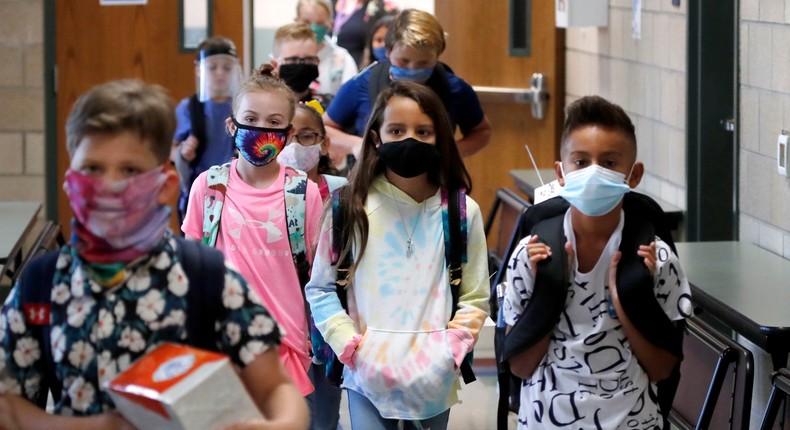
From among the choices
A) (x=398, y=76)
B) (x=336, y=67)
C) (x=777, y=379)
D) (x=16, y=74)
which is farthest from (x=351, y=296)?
(x=16, y=74)

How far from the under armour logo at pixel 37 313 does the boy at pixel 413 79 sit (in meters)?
3.11

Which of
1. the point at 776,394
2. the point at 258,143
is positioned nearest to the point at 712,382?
the point at 776,394

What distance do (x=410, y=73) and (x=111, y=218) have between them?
3299 millimetres

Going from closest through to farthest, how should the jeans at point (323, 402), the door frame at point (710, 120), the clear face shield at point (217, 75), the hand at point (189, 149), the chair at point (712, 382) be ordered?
1. the chair at point (712, 382)
2. the jeans at point (323, 402)
3. the door frame at point (710, 120)
4. the hand at point (189, 149)
5. the clear face shield at point (217, 75)

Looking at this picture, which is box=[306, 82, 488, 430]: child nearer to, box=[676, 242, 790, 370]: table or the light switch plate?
box=[676, 242, 790, 370]: table

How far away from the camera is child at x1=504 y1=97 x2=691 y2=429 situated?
2.99 metres

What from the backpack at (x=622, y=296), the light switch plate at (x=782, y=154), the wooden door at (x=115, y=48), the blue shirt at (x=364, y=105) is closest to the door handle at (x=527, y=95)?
the wooden door at (x=115, y=48)

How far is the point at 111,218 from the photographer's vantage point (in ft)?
6.26

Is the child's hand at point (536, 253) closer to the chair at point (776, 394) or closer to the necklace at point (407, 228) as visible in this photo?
the necklace at point (407, 228)

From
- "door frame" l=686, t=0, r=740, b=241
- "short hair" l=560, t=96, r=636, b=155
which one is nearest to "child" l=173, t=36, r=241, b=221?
"door frame" l=686, t=0, r=740, b=241

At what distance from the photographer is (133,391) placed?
179 cm

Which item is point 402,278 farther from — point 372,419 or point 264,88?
point 264,88

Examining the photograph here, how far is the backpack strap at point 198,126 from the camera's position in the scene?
5777 millimetres

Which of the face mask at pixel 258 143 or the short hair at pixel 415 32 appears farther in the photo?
the short hair at pixel 415 32
